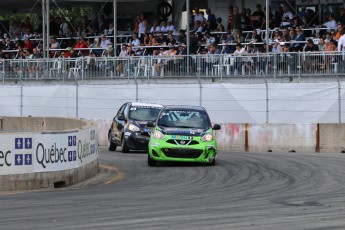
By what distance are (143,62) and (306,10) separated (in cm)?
677

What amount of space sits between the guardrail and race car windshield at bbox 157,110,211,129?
322 inches

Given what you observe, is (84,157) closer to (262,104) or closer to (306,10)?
(262,104)

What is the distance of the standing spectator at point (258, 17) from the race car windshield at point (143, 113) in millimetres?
8780

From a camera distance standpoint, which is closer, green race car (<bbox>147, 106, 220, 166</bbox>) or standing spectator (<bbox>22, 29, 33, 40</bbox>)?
green race car (<bbox>147, 106, 220, 166</bbox>)

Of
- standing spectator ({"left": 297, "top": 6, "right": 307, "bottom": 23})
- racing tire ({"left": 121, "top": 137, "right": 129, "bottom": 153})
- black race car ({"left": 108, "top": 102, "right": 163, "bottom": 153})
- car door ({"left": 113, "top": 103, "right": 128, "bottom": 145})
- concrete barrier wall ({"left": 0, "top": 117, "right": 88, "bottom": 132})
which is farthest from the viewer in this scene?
standing spectator ({"left": 297, "top": 6, "right": 307, "bottom": 23})

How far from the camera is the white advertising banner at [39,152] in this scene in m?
19.3

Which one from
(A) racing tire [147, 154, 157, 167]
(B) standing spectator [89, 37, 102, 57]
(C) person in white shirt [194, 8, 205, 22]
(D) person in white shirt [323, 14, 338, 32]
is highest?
(C) person in white shirt [194, 8, 205, 22]

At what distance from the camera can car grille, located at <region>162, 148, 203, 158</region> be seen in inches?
999

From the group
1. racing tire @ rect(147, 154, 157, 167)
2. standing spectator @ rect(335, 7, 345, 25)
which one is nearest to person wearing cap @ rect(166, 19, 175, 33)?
standing spectator @ rect(335, 7, 345, 25)

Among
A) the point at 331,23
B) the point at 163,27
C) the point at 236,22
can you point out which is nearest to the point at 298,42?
the point at 331,23

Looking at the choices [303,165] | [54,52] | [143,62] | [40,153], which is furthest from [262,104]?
[40,153]

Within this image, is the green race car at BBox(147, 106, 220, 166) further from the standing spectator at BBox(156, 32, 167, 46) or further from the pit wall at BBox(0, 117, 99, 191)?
the standing spectator at BBox(156, 32, 167, 46)

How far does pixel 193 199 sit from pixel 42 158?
3.83 metres

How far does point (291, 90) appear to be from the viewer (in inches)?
1357
